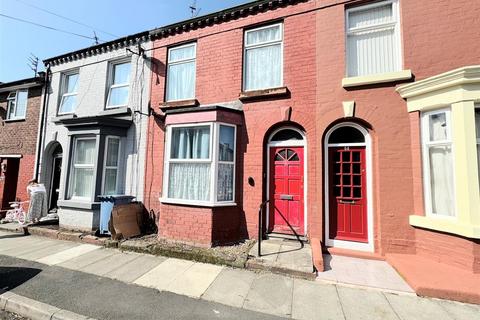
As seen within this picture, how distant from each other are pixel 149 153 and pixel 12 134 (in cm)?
801

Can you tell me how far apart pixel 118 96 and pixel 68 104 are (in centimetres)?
→ 273

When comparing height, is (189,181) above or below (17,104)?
below

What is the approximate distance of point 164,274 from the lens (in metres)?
4.92

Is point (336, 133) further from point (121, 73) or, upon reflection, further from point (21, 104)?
point (21, 104)

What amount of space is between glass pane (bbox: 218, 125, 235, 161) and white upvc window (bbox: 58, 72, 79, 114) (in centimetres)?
689

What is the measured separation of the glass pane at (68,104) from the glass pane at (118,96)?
1.92 meters

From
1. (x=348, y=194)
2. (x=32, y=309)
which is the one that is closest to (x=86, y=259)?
(x=32, y=309)

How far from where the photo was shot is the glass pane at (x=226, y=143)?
6641 mm

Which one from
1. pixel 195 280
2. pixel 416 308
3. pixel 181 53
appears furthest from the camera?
pixel 181 53

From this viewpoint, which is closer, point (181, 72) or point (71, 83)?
point (181, 72)

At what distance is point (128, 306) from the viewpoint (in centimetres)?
386

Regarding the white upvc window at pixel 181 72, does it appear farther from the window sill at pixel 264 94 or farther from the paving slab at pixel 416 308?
the paving slab at pixel 416 308

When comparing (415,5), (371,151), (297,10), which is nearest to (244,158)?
(371,151)

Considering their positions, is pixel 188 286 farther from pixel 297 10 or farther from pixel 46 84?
pixel 46 84
